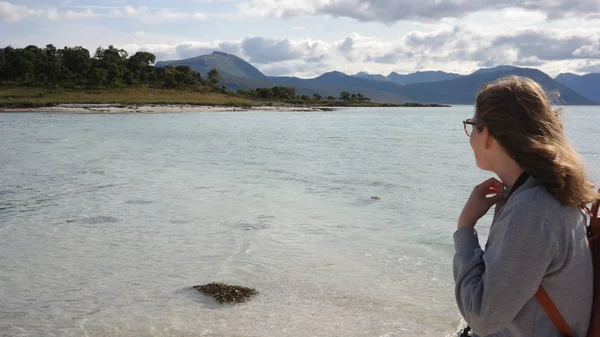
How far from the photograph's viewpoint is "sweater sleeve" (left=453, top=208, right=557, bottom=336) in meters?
2.06

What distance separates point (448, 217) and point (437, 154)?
17357mm

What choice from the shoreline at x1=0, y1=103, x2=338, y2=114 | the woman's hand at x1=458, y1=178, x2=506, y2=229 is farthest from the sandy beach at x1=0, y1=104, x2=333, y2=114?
the woman's hand at x1=458, y1=178, x2=506, y2=229

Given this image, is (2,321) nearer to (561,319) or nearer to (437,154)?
(561,319)

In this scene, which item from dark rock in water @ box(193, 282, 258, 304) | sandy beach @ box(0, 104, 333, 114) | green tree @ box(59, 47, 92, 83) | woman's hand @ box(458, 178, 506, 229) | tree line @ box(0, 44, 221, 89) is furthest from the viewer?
green tree @ box(59, 47, 92, 83)

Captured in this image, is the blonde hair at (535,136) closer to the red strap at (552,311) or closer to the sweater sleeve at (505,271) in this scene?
the sweater sleeve at (505,271)

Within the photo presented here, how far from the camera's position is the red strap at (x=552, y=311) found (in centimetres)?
219

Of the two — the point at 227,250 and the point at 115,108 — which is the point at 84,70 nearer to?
the point at 115,108

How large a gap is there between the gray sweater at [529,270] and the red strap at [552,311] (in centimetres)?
2

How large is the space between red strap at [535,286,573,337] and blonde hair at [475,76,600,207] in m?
0.38

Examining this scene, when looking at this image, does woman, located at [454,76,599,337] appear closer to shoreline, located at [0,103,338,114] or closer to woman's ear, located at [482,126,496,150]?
woman's ear, located at [482,126,496,150]

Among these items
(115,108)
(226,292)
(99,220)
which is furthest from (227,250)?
(115,108)

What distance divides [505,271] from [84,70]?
14297 centimetres

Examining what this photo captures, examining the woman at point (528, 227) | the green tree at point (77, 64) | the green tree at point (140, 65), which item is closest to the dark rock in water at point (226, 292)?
the woman at point (528, 227)

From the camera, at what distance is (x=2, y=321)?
6.18m
